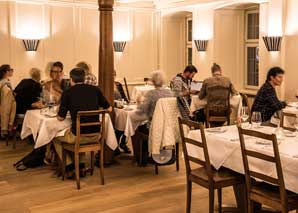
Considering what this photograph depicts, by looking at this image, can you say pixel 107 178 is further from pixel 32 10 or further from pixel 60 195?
pixel 32 10

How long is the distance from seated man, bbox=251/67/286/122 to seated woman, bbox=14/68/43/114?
357 centimetres

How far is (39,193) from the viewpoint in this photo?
4.90 metres

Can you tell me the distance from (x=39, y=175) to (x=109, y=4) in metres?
2.42

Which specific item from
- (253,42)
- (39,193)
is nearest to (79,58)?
(253,42)

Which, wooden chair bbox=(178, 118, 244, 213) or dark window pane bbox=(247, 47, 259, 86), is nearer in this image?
wooden chair bbox=(178, 118, 244, 213)

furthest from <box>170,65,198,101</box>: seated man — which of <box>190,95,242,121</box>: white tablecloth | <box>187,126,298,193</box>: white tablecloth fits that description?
<box>187,126,298,193</box>: white tablecloth

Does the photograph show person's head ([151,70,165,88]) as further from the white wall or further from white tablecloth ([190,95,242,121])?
the white wall

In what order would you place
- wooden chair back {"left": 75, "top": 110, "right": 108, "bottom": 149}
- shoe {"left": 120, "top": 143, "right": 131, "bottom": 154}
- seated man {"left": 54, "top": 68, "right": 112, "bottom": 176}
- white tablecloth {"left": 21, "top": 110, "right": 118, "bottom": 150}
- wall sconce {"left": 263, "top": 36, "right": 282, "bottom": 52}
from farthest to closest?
wall sconce {"left": 263, "top": 36, "right": 282, "bottom": 52}, shoe {"left": 120, "top": 143, "right": 131, "bottom": 154}, white tablecloth {"left": 21, "top": 110, "right": 118, "bottom": 150}, seated man {"left": 54, "top": 68, "right": 112, "bottom": 176}, wooden chair back {"left": 75, "top": 110, "right": 108, "bottom": 149}

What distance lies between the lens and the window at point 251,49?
8.84 meters

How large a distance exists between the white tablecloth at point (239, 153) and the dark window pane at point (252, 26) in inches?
202

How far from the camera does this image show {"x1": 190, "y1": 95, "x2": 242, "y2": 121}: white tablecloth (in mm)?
7034

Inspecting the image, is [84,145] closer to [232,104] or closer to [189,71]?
[189,71]

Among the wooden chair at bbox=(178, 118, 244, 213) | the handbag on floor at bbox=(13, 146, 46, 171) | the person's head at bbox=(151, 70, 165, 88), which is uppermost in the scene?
the person's head at bbox=(151, 70, 165, 88)

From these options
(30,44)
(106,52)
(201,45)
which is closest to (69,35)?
(30,44)
